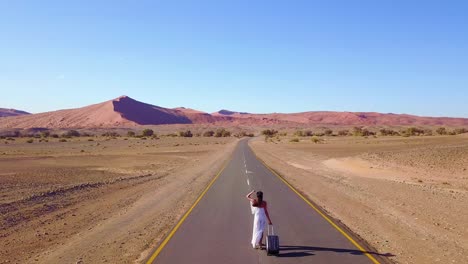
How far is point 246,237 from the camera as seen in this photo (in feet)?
39.6

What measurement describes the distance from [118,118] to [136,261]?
626 feet

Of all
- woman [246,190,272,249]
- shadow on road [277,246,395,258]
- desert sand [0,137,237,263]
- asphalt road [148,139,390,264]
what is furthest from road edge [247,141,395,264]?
desert sand [0,137,237,263]

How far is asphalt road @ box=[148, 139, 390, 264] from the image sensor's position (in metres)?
9.95

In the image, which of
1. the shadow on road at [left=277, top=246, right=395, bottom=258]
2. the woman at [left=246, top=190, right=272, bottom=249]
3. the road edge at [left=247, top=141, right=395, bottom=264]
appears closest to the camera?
the road edge at [left=247, top=141, right=395, bottom=264]

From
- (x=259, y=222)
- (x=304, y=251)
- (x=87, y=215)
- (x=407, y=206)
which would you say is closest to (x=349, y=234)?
(x=304, y=251)

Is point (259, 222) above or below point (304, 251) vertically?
above

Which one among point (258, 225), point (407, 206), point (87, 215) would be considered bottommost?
point (87, 215)

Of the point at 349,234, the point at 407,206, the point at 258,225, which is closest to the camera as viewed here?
the point at 258,225

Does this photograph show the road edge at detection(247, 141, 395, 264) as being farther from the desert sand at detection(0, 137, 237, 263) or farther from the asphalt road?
the desert sand at detection(0, 137, 237, 263)

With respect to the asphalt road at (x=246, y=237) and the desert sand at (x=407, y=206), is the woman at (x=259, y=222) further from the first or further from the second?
the desert sand at (x=407, y=206)

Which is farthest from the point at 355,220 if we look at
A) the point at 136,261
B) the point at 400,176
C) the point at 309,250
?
the point at 400,176

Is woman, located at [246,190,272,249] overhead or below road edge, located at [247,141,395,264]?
overhead

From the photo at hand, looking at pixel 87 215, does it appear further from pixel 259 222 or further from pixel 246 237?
pixel 259 222

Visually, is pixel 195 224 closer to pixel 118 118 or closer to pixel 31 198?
pixel 31 198
